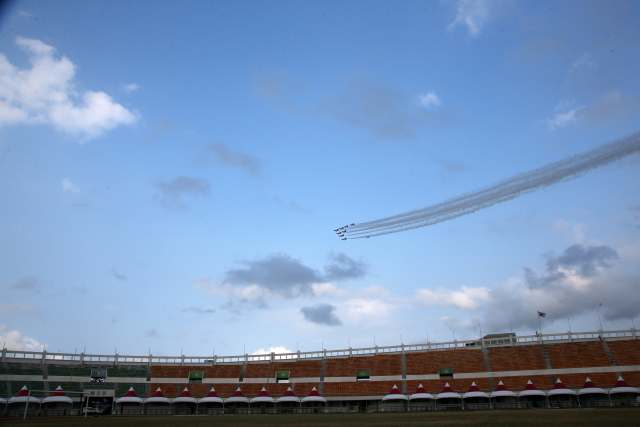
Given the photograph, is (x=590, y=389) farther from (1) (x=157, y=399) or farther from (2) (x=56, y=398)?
(2) (x=56, y=398)

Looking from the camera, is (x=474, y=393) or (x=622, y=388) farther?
(x=474, y=393)

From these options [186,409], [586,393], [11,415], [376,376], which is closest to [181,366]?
[186,409]

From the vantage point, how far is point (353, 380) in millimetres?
72750

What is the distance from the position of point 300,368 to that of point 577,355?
1745 inches

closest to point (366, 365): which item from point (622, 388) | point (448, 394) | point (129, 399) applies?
point (448, 394)

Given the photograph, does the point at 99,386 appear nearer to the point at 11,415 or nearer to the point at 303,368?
the point at 11,415

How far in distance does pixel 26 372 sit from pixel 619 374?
288 feet

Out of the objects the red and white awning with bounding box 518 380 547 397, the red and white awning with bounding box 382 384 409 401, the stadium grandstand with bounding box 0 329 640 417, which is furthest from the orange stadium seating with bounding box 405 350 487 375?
the red and white awning with bounding box 518 380 547 397

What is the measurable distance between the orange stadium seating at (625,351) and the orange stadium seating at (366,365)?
3112cm

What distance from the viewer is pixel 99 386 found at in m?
72.8

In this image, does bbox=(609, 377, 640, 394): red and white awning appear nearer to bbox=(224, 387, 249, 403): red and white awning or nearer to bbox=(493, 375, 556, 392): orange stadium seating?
bbox=(493, 375, 556, 392): orange stadium seating

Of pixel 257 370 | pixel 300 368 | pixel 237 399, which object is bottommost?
pixel 237 399

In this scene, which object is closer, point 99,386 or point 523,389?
point 523,389

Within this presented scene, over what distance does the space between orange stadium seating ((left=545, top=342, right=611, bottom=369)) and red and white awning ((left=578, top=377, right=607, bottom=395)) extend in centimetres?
827
